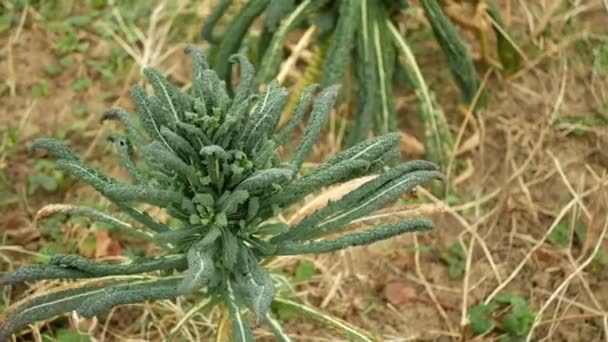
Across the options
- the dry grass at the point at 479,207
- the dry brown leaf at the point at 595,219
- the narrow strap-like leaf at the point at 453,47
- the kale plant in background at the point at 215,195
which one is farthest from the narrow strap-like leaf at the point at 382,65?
the kale plant in background at the point at 215,195

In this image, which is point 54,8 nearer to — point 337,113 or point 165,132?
point 337,113

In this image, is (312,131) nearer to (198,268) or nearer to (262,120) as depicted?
(262,120)

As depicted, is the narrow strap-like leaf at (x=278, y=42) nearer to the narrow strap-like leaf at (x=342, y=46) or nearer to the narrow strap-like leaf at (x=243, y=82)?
the narrow strap-like leaf at (x=342, y=46)

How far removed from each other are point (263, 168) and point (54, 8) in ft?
6.52

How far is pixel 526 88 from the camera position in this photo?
3.22 metres

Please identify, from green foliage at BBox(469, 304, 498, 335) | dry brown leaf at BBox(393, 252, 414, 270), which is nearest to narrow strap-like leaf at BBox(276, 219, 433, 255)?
green foliage at BBox(469, 304, 498, 335)

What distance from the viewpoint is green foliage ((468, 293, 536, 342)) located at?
8.30 feet

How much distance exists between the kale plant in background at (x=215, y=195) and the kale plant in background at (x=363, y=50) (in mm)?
718

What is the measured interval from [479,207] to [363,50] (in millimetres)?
678

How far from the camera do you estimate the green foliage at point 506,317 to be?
2.53 metres

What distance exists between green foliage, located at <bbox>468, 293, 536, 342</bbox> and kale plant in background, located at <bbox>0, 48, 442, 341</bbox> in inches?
30.1

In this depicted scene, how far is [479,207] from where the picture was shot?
291cm

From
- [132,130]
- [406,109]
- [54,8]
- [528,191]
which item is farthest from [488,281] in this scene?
[54,8]

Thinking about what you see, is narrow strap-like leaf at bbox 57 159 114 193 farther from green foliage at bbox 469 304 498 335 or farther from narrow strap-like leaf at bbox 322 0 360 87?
green foliage at bbox 469 304 498 335
